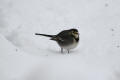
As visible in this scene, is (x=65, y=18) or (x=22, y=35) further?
(x=65, y=18)

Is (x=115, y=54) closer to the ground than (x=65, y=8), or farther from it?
closer to the ground

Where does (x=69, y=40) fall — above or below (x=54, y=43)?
above

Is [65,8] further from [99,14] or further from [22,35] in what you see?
[22,35]

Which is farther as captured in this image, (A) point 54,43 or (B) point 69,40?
(A) point 54,43

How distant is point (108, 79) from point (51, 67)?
3.62 feet

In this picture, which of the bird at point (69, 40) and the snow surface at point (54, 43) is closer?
the snow surface at point (54, 43)

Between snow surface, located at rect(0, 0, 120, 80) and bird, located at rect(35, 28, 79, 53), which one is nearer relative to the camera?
snow surface, located at rect(0, 0, 120, 80)

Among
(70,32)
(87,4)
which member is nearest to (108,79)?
(70,32)

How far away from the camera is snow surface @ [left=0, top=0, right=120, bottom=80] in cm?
625

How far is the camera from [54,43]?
7996mm

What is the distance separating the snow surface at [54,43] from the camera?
246 inches

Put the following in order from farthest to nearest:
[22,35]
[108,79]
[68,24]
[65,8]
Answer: [65,8]
[68,24]
[22,35]
[108,79]

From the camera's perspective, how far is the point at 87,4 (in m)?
9.80

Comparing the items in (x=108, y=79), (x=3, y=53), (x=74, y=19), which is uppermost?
(x=74, y=19)
